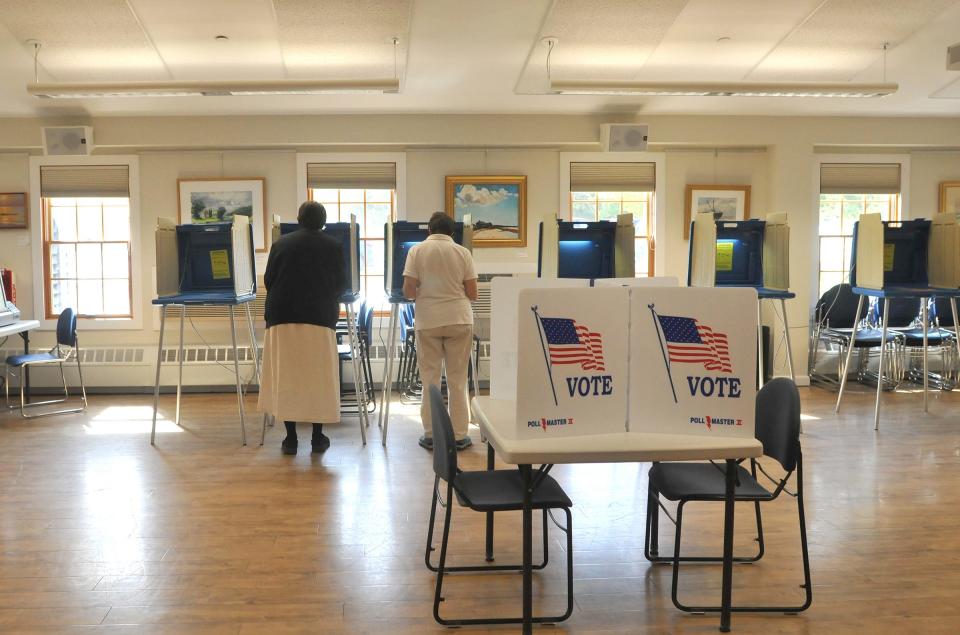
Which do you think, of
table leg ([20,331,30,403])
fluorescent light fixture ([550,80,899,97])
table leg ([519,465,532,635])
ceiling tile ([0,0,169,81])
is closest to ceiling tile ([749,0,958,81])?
fluorescent light fixture ([550,80,899,97])

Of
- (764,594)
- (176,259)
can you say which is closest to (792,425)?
(764,594)

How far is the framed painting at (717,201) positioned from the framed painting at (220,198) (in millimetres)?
4101

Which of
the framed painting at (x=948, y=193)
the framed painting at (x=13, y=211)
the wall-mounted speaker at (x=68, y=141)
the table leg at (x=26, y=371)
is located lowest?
the table leg at (x=26, y=371)

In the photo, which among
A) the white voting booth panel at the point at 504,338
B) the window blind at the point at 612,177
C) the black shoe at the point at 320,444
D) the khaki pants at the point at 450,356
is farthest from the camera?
the window blind at the point at 612,177

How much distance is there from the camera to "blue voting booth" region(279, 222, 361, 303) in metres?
5.54

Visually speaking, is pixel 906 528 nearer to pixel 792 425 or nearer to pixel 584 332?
pixel 792 425

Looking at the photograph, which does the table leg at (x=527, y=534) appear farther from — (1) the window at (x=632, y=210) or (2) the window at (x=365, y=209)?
(1) the window at (x=632, y=210)

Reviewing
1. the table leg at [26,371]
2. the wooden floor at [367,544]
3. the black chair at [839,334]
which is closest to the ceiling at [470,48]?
the black chair at [839,334]

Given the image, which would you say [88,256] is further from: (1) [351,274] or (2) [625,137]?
(2) [625,137]

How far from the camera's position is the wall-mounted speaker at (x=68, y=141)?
7086 millimetres

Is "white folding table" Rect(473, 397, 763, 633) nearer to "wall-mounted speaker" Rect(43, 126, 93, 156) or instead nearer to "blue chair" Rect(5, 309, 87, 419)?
"blue chair" Rect(5, 309, 87, 419)

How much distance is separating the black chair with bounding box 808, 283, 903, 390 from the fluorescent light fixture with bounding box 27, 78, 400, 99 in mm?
4784

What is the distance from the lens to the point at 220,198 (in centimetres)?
764

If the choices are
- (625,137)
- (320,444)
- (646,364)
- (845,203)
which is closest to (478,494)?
(646,364)
